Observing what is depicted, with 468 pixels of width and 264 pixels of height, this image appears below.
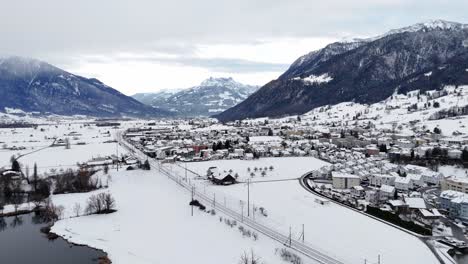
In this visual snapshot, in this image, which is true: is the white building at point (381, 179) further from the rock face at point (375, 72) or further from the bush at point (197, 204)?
the rock face at point (375, 72)

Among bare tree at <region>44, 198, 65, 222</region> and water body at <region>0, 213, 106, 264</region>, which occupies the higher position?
bare tree at <region>44, 198, 65, 222</region>

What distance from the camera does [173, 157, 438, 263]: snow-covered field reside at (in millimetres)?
18938

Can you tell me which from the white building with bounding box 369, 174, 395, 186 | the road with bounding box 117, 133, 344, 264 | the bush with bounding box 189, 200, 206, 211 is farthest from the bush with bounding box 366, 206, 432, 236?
the bush with bounding box 189, 200, 206, 211

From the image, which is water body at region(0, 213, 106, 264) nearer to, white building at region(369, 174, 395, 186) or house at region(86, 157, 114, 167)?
house at region(86, 157, 114, 167)

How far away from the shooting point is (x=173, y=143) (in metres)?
64.2

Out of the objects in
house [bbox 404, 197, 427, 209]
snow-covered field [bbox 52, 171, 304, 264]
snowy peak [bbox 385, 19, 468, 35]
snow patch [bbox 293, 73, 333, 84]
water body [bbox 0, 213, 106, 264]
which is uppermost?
snowy peak [bbox 385, 19, 468, 35]

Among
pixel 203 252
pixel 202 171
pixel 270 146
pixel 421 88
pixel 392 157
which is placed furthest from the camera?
pixel 421 88

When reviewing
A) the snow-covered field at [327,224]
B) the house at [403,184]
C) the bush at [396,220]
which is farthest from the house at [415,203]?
the house at [403,184]

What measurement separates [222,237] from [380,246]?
8.04m

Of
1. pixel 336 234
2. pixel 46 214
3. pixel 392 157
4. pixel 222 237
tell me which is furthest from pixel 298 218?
pixel 392 157

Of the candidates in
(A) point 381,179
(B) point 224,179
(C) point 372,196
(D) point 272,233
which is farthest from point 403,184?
(D) point 272,233

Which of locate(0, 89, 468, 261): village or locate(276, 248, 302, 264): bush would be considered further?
locate(0, 89, 468, 261): village

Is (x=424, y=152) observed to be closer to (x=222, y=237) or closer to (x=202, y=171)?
(x=202, y=171)

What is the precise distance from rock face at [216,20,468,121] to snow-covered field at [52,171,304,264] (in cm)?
→ 10319
